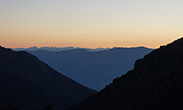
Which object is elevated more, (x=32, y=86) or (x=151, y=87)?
(x=151, y=87)

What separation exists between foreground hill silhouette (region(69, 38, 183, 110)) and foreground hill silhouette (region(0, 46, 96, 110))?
58.9 m

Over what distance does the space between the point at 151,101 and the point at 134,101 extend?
4.58 m

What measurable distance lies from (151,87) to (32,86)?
114 m

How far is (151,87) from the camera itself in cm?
6131

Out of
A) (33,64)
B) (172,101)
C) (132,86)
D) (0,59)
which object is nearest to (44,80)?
(33,64)

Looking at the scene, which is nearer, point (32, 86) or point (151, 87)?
point (151, 87)

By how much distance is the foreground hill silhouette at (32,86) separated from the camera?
133 m

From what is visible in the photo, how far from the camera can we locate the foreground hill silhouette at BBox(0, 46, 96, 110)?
132875 mm

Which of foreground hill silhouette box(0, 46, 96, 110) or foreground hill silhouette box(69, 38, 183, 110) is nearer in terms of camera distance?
foreground hill silhouette box(69, 38, 183, 110)

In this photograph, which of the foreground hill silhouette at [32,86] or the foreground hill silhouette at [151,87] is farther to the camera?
the foreground hill silhouette at [32,86]

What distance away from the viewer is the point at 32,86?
16275 cm

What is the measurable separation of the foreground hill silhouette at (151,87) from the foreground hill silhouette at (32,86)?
2319 inches

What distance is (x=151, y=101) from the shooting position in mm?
56562

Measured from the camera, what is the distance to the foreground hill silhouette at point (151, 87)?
55.1 m
